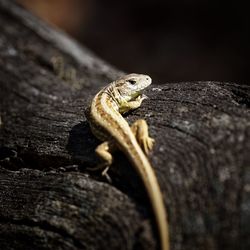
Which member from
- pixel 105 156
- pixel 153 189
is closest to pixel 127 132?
pixel 105 156

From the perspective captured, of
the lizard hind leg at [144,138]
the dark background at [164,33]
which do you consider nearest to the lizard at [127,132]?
the lizard hind leg at [144,138]

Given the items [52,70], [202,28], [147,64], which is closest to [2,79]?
[52,70]

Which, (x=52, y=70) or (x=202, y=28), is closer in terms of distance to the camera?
(x=52, y=70)

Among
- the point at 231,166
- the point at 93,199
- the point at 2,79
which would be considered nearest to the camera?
the point at 231,166

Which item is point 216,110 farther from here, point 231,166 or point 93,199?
point 93,199

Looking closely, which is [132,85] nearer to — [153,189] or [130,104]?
[130,104]

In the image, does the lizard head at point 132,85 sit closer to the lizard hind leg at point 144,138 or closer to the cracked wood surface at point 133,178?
the cracked wood surface at point 133,178

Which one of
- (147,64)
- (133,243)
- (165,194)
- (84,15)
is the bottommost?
(133,243)

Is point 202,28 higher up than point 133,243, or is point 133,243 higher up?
point 202,28
